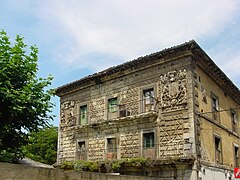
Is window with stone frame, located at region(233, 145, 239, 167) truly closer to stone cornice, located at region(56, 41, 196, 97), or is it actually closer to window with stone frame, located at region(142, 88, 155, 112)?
window with stone frame, located at region(142, 88, 155, 112)

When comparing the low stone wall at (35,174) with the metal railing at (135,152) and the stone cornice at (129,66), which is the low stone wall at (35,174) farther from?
the stone cornice at (129,66)

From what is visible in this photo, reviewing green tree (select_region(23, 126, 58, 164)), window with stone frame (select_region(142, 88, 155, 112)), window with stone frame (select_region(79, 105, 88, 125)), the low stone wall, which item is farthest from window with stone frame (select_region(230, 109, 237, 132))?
green tree (select_region(23, 126, 58, 164))

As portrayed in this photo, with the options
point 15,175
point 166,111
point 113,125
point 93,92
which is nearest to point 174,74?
point 166,111

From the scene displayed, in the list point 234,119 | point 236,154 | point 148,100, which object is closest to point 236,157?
point 236,154

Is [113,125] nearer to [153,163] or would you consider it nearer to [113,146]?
[113,146]

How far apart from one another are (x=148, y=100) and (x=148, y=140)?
217 centimetres

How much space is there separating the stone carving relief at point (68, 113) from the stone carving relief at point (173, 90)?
283 inches

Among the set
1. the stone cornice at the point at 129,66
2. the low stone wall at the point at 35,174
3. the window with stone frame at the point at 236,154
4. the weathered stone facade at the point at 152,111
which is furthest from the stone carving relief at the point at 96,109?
the low stone wall at the point at 35,174

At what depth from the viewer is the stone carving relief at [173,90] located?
14.5 meters

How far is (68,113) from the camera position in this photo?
2038cm

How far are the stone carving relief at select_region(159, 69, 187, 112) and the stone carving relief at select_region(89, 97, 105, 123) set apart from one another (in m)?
4.34

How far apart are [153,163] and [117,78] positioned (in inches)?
232

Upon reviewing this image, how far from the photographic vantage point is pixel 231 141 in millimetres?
17906

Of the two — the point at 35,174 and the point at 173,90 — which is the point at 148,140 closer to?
the point at 173,90
